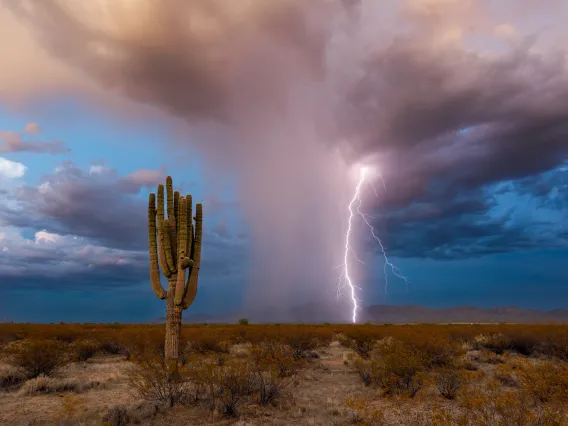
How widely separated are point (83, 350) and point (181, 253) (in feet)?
42.9

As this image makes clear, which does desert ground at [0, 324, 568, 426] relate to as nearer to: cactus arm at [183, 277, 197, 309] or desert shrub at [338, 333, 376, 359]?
cactus arm at [183, 277, 197, 309]

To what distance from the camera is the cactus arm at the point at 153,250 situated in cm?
1484

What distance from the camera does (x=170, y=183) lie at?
1547 cm

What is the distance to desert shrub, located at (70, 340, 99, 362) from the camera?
2178cm

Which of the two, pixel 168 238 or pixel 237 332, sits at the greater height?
pixel 168 238

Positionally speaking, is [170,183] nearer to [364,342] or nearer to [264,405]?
[264,405]

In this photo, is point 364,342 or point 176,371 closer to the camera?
point 176,371

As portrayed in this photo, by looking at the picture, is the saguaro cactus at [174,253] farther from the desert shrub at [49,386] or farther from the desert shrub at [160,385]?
the desert shrub at [49,386]

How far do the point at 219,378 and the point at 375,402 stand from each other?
4.98 metres

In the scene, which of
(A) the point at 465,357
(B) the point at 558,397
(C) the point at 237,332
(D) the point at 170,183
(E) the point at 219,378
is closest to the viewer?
(B) the point at 558,397

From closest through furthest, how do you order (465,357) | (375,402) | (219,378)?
1. (219,378)
2. (375,402)
3. (465,357)

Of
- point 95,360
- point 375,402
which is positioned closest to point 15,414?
point 375,402

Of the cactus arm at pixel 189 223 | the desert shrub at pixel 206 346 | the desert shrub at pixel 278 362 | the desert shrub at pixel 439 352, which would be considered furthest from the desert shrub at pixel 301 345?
the cactus arm at pixel 189 223

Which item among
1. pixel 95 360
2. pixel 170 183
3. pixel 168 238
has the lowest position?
pixel 95 360
